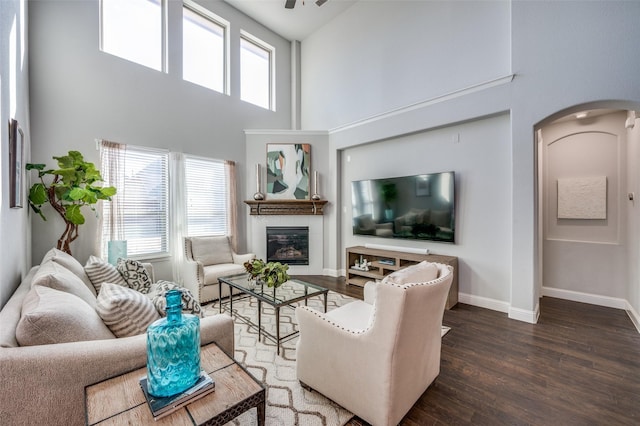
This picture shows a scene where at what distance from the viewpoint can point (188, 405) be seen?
1029mm

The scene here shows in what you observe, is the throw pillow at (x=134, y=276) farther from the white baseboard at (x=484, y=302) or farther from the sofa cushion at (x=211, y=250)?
the white baseboard at (x=484, y=302)

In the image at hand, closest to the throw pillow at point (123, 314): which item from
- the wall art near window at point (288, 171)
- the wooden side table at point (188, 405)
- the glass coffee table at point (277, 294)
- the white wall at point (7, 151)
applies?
the wooden side table at point (188, 405)

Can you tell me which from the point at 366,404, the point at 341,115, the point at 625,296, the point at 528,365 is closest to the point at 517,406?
the point at 528,365

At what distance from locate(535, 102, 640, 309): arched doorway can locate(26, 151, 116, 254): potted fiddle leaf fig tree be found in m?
5.26

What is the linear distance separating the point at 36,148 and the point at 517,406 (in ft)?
17.8

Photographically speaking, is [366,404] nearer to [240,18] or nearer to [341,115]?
[341,115]

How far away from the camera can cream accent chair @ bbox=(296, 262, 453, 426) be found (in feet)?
4.84

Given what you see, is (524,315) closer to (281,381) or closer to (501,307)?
(501,307)

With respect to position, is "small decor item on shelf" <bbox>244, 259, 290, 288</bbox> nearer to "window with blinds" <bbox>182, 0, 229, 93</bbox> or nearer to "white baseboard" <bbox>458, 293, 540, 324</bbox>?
"white baseboard" <bbox>458, 293, 540, 324</bbox>

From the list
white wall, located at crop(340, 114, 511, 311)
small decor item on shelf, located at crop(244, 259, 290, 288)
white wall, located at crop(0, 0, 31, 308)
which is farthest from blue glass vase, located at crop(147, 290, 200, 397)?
white wall, located at crop(340, 114, 511, 311)

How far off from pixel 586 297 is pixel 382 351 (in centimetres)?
405

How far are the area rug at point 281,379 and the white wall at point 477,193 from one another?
45.3 inches

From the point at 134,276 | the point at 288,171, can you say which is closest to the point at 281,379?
the point at 134,276

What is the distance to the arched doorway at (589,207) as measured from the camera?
351 centimetres
